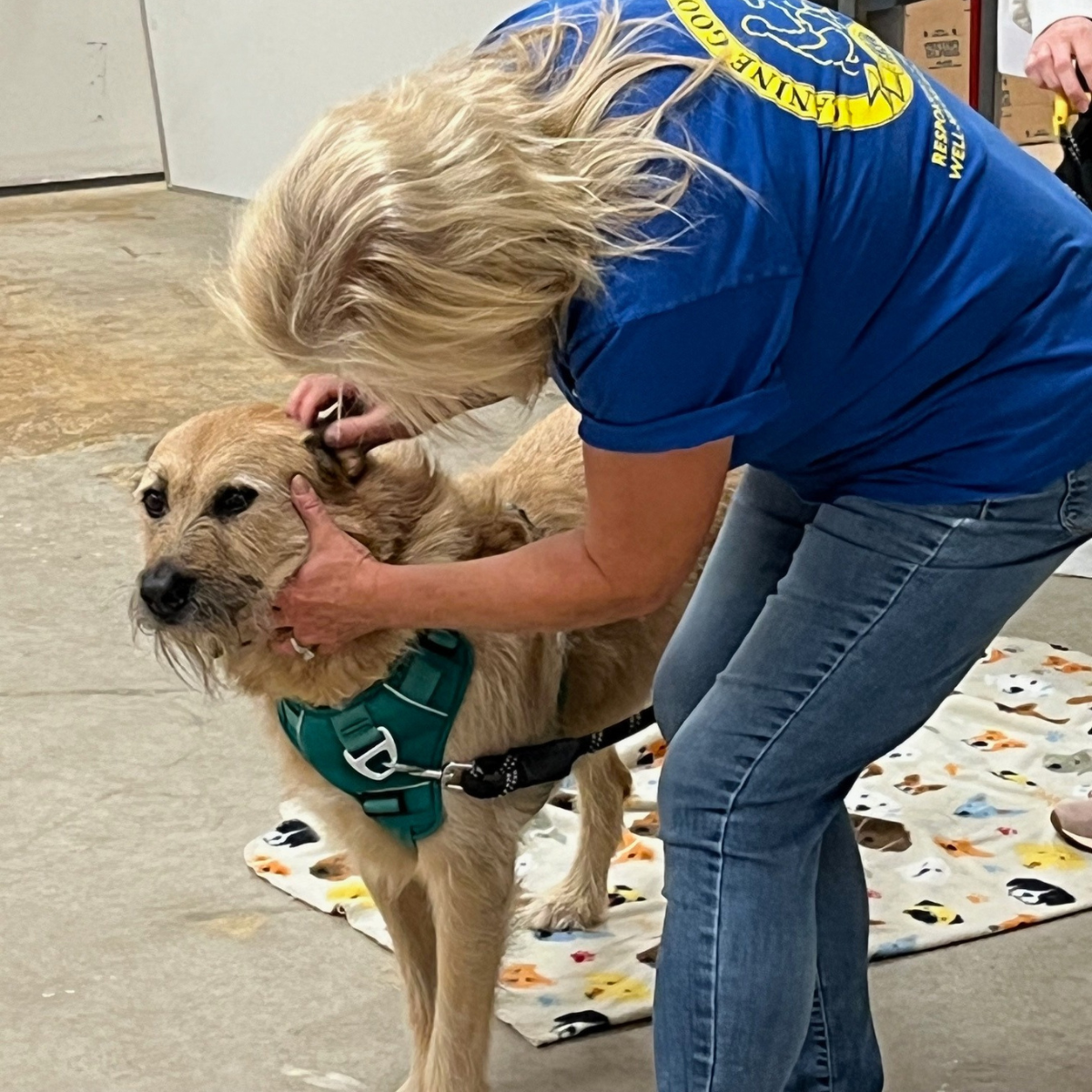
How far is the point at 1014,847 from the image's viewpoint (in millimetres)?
2668

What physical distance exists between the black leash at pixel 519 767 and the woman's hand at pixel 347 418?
0.41 m

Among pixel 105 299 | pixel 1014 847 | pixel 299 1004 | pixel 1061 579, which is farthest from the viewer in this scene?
pixel 105 299

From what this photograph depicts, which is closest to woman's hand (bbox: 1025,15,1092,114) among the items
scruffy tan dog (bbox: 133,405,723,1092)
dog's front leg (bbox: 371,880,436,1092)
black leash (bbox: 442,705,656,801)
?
scruffy tan dog (bbox: 133,405,723,1092)

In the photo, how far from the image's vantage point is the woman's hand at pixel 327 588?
5.50ft

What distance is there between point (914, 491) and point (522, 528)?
2.16 feet

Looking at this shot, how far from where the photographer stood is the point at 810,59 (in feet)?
4.67

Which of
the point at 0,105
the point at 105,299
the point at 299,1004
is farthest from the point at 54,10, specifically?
the point at 299,1004

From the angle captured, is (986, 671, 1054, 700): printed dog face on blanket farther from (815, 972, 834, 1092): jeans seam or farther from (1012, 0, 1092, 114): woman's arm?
(815, 972, 834, 1092): jeans seam

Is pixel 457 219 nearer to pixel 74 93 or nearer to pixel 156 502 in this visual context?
pixel 156 502

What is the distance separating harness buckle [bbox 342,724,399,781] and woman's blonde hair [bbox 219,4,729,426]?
636 millimetres

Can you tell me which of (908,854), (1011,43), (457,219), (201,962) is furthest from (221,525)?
(1011,43)

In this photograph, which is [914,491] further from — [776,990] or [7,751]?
[7,751]

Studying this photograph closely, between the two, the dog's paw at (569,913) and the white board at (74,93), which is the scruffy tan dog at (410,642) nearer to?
the dog's paw at (569,913)

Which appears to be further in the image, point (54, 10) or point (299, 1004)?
point (54, 10)
